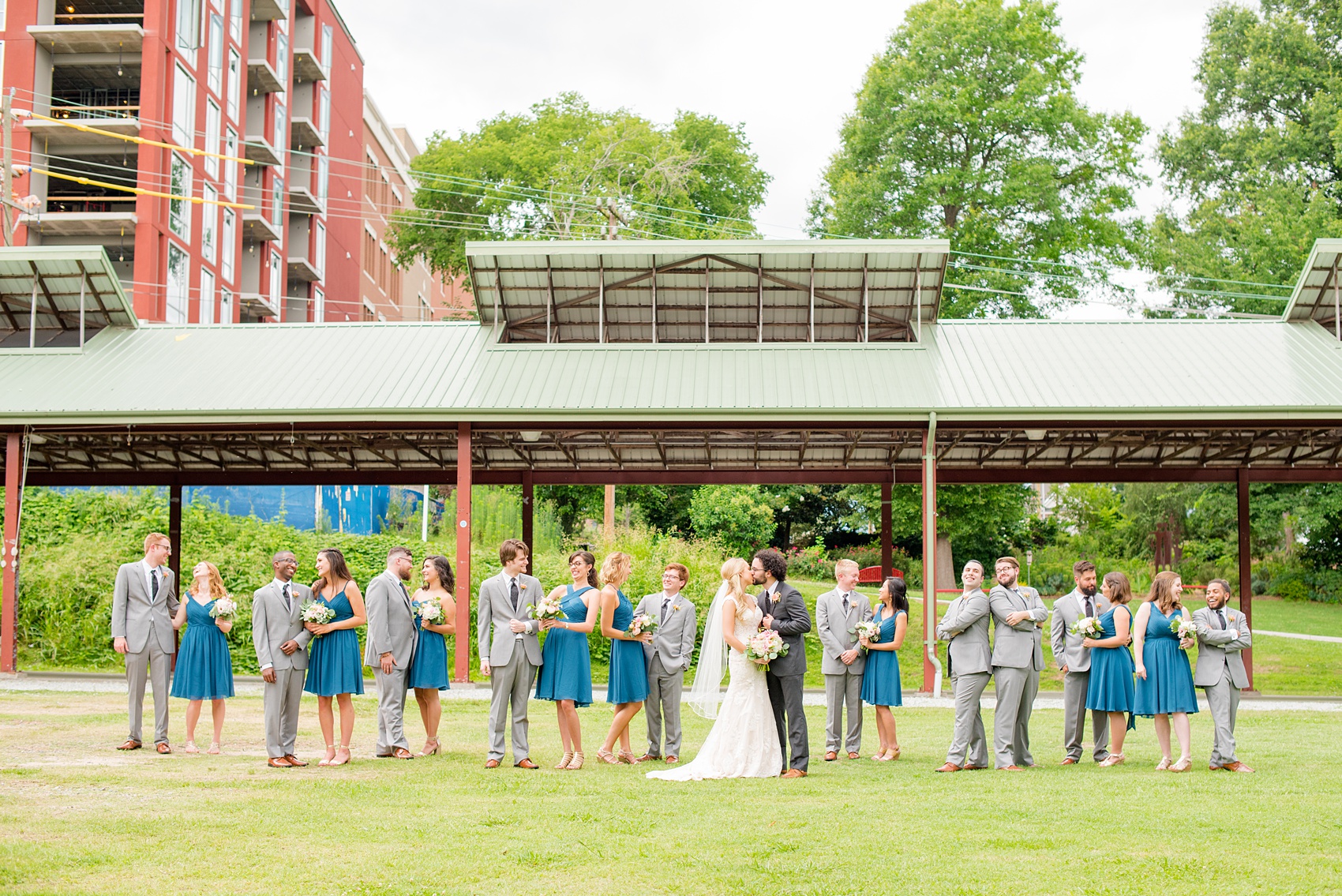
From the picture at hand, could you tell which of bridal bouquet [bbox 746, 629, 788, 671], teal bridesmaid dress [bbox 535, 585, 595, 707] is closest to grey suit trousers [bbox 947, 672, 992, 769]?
bridal bouquet [bbox 746, 629, 788, 671]

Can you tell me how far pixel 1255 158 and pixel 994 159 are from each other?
8572 mm

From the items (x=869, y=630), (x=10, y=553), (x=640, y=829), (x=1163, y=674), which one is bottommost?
(x=640, y=829)

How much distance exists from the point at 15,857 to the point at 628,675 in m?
5.56

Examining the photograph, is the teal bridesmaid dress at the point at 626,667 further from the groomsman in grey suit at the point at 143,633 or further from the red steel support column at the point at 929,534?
the red steel support column at the point at 929,534

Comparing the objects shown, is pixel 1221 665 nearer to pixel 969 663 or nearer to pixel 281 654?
pixel 969 663

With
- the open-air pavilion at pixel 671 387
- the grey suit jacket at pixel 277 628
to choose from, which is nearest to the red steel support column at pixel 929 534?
the open-air pavilion at pixel 671 387

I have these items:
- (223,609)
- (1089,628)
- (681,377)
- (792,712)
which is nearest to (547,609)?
(792,712)

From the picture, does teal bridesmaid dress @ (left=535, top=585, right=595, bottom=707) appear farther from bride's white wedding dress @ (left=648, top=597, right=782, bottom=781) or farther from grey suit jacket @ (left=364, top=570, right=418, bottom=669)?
grey suit jacket @ (left=364, top=570, right=418, bottom=669)

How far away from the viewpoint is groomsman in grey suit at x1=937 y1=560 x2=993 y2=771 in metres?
11.0

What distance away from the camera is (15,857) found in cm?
673

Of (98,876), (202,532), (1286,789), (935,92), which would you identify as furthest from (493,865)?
(935,92)

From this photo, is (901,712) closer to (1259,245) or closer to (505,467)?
(505,467)

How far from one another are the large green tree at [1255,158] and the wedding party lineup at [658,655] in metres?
27.0

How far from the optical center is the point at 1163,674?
437 inches
